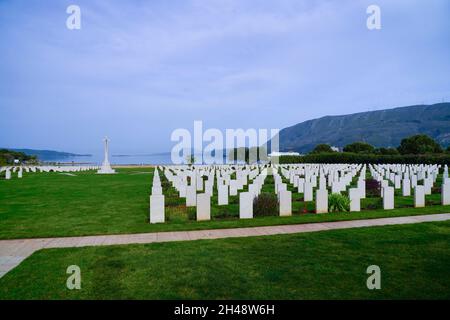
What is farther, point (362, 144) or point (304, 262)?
point (362, 144)

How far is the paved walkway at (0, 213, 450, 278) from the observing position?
22.4ft

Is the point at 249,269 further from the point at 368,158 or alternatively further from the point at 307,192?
the point at 368,158

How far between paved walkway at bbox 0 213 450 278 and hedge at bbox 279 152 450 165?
30.7m

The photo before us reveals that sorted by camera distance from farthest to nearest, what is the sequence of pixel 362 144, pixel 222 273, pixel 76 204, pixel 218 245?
pixel 362 144 < pixel 76 204 < pixel 218 245 < pixel 222 273

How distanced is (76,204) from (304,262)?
415 inches

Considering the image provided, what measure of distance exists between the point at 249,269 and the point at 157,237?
3053 mm

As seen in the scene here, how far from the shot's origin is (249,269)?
5629mm

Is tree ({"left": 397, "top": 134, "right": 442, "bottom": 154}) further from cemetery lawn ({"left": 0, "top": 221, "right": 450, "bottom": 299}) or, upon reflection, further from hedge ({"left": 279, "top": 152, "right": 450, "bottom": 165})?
cemetery lawn ({"left": 0, "top": 221, "right": 450, "bottom": 299})

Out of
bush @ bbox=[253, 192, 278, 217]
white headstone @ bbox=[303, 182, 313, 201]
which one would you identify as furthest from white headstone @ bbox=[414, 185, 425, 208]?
bush @ bbox=[253, 192, 278, 217]

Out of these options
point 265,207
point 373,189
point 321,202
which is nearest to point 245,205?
point 265,207
